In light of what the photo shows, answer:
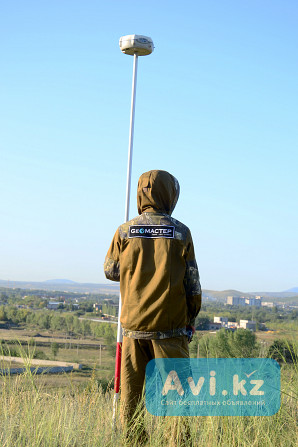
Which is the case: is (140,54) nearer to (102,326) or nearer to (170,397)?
(170,397)

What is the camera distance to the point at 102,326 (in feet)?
264

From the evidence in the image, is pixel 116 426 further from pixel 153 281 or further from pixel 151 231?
pixel 151 231

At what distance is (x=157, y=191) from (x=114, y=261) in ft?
1.77

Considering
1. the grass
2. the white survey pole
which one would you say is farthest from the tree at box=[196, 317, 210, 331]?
the white survey pole

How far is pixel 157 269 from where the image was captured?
3.16 meters

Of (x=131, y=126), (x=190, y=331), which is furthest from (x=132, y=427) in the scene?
(x=131, y=126)

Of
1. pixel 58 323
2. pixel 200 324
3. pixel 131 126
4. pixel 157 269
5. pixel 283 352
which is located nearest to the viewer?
pixel 157 269

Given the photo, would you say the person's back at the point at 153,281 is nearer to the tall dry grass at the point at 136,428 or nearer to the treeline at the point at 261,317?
the tall dry grass at the point at 136,428

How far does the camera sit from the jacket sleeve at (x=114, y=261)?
134 inches

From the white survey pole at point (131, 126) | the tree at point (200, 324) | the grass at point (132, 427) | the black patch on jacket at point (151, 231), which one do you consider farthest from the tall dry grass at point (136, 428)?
the white survey pole at point (131, 126)

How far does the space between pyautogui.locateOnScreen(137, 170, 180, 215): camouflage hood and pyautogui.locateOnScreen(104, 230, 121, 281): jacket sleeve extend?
0.28 m

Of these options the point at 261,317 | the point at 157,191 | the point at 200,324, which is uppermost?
the point at 157,191

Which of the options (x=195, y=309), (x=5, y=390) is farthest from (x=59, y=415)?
(x=195, y=309)

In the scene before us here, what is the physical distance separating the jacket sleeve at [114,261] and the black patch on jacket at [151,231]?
13 cm
